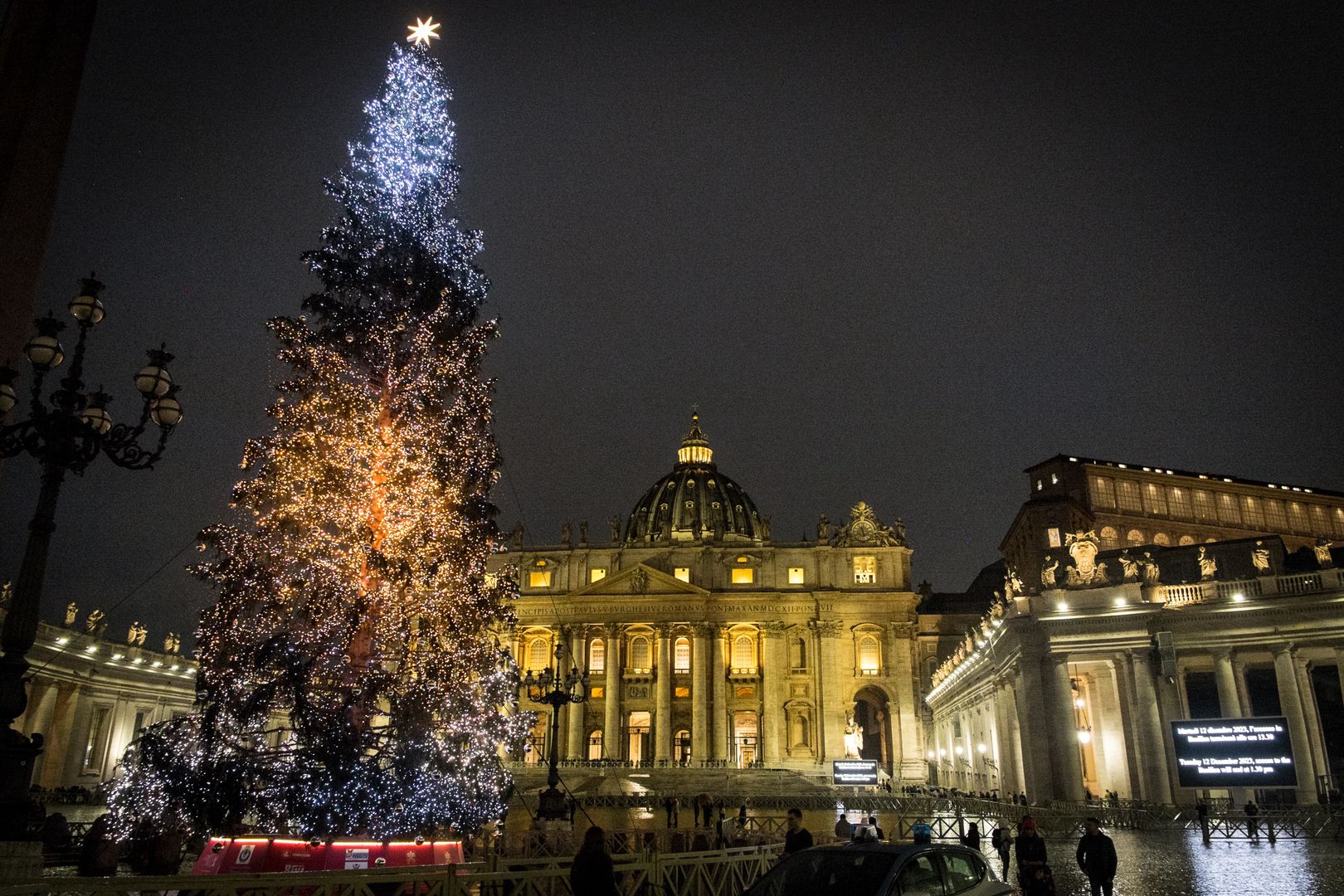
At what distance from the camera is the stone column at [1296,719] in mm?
29906

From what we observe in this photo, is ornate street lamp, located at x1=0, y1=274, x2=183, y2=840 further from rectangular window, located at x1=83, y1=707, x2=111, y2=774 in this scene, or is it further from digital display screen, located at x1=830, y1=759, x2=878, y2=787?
rectangular window, located at x1=83, y1=707, x2=111, y2=774

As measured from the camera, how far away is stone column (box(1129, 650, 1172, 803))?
30.6 meters

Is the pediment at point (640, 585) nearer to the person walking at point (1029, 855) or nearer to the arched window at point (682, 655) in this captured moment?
the arched window at point (682, 655)

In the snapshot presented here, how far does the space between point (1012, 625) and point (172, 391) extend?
100 ft

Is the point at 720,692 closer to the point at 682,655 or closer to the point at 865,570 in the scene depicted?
the point at 682,655

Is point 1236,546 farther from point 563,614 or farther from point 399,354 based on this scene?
point 563,614

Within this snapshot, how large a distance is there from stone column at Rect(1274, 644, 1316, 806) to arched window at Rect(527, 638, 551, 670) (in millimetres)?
57818

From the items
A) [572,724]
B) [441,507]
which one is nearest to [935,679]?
[572,724]

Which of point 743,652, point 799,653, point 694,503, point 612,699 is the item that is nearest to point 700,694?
point 743,652

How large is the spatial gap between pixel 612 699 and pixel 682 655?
743 centimetres

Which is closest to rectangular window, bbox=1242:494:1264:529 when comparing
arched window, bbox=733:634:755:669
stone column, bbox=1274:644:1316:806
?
stone column, bbox=1274:644:1316:806

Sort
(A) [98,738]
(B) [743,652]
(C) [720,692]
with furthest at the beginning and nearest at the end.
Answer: (B) [743,652]
(C) [720,692]
(A) [98,738]

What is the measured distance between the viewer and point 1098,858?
12008mm

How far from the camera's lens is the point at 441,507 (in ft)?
51.2
